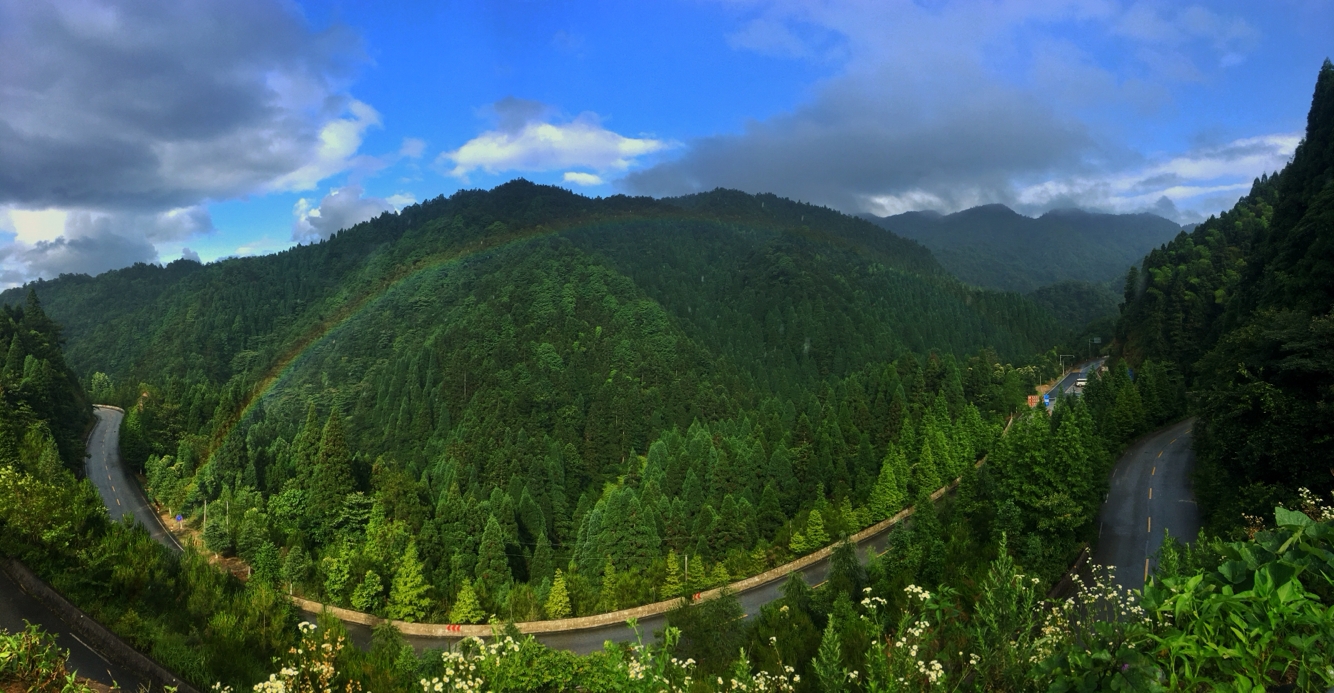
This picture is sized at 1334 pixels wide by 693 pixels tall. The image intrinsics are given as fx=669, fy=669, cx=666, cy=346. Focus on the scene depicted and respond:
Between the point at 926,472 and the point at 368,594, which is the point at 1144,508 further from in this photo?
the point at 368,594

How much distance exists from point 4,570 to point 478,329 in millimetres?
77275

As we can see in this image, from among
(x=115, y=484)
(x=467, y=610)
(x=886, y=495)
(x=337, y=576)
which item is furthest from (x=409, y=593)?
(x=115, y=484)

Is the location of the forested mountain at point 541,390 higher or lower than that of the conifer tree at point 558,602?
higher

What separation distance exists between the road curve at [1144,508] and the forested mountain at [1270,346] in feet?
4.87

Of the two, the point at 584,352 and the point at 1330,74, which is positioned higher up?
the point at 1330,74

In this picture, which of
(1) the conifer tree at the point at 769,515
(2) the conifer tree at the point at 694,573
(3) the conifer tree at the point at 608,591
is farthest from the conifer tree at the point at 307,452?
(1) the conifer tree at the point at 769,515

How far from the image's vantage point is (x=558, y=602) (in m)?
31.9

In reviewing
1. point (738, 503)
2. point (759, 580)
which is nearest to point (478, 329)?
point (738, 503)

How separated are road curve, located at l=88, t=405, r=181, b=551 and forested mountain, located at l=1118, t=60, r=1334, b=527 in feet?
146

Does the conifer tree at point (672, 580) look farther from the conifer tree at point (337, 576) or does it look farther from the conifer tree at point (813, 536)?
the conifer tree at point (337, 576)

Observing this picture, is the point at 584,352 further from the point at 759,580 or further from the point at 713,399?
the point at 759,580

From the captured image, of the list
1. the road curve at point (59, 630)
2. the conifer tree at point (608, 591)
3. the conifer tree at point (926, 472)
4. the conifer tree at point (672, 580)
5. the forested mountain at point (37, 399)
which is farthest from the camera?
the conifer tree at point (926, 472)

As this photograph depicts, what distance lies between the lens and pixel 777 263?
130125mm

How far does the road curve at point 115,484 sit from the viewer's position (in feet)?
124
